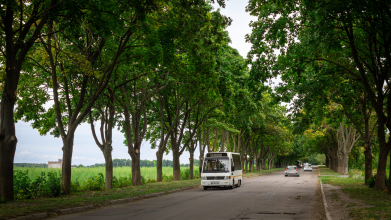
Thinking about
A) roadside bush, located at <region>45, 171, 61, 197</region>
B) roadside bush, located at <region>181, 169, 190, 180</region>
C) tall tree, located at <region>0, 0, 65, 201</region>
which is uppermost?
tall tree, located at <region>0, 0, 65, 201</region>

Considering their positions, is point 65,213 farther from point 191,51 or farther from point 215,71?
point 215,71

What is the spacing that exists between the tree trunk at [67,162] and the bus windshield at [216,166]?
8918 millimetres

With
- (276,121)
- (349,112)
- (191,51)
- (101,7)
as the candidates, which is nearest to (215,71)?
(191,51)

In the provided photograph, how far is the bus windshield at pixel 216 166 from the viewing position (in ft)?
74.1

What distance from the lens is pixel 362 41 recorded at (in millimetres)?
17250

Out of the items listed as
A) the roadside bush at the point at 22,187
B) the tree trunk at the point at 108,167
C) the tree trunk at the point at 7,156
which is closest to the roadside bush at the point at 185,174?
the tree trunk at the point at 108,167

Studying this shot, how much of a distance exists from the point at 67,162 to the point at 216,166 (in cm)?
965

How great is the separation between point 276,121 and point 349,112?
2155 cm

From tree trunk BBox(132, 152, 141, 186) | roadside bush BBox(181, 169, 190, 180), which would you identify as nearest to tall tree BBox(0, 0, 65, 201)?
tree trunk BBox(132, 152, 141, 186)

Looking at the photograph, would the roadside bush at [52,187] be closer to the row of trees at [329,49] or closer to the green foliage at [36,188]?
the green foliage at [36,188]

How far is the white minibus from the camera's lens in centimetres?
2222

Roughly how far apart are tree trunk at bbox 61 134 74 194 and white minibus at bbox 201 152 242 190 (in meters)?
8.60

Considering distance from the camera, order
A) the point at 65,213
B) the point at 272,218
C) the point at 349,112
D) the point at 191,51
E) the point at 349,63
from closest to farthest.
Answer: the point at 272,218
the point at 65,213
the point at 191,51
the point at 349,63
the point at 349,112

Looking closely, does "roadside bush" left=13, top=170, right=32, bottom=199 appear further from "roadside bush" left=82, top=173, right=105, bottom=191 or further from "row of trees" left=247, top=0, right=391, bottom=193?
"row of trees" left=247, top=0, right=391, bottom=193
